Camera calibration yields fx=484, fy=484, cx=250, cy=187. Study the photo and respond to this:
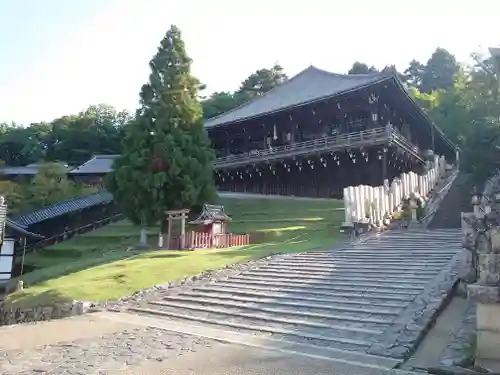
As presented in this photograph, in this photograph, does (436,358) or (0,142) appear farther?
(0,142)

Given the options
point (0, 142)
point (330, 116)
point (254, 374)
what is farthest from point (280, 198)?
point (0, 142)

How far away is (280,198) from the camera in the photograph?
109 feet

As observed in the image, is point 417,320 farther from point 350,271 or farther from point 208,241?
point 208,241

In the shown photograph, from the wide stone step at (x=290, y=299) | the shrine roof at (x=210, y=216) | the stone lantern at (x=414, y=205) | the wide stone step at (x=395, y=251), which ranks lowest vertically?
the wide stone step at (x=290, y=299)

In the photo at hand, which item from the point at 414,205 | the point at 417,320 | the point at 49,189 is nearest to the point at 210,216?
the point at 414,205

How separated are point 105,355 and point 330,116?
2655 cm

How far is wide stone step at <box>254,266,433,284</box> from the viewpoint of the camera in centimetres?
1170

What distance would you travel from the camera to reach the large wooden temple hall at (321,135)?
96.3ft

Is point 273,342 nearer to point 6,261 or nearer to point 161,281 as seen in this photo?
point 161,281

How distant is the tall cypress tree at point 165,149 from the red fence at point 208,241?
3.21m

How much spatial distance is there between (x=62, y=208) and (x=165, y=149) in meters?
13.8

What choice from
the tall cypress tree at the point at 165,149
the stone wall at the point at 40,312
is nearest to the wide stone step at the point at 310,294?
the stone wall at the point at 40,312

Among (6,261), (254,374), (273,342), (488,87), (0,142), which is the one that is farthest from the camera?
(0,142)

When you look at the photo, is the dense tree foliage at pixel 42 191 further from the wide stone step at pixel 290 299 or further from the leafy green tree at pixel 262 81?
the leafy green tree at pixel 262 81
